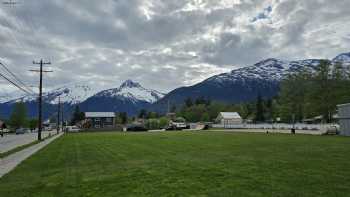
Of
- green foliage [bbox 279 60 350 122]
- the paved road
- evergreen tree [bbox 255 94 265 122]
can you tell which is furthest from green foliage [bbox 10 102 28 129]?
green foliage [bbox 279 60 350 122]

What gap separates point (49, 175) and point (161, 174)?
4776 mm

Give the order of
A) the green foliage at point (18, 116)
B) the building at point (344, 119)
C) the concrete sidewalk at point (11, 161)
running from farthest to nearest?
the green foliage at point (18, 116) < the building at point (344, 119) < the concrete sidewalk at point (11, 161)

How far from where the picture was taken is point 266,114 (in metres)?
132

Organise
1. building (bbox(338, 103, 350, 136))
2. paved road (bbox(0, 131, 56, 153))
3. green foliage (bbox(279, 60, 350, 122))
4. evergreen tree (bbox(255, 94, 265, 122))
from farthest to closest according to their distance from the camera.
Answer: evergreen tree (bbox(255, 94, 265, 122)), green foliage (bbox(279, 60, 350, 122)), building (bbox(338, 103, 350, 136)), paved road (bbox(0, 131, 56, 153))

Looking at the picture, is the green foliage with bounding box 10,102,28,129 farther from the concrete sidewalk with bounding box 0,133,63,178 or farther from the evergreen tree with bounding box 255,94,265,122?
the concrete sidewalk with bounding box 0,133,63,178

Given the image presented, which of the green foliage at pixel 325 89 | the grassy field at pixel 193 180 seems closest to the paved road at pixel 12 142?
the grassy field at pixel 193 180

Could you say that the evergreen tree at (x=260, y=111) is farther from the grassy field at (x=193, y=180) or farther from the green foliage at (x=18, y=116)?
the grassy field at (x=193, y=180)

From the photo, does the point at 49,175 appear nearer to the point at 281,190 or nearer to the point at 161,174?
the point at 161,174

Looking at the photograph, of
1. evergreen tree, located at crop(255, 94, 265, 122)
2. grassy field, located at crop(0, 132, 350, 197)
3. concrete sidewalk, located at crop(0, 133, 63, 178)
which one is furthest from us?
evergreen tree, located at crop(255, 94, 265, 122)

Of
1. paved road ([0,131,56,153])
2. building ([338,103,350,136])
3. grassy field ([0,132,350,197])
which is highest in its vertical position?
building ([338,103,350,136])

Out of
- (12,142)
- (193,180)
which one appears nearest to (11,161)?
(193,180)

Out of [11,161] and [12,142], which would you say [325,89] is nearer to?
[12,142]

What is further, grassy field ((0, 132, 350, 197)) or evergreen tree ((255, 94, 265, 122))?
evergreen tree ((255, 94, 265, 122))

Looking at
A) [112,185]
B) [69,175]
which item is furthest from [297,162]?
[69,175]
